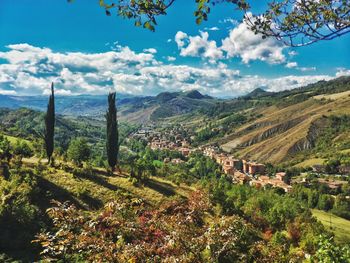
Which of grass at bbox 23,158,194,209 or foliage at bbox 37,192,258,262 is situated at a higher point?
foliage at bbox 37,192,258,262

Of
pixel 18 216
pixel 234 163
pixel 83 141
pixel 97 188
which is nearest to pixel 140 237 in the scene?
pixel 18 216

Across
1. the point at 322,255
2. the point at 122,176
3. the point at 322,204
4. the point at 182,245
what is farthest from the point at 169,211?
the point at 322,204

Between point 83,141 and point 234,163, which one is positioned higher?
point 83,141

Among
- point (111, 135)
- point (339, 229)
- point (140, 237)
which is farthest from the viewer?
point (339, 229)

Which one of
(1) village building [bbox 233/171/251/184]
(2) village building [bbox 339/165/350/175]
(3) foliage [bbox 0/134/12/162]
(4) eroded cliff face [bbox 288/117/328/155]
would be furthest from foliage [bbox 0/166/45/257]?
(4) eroded cliff face [bbox 288/117/328/155]

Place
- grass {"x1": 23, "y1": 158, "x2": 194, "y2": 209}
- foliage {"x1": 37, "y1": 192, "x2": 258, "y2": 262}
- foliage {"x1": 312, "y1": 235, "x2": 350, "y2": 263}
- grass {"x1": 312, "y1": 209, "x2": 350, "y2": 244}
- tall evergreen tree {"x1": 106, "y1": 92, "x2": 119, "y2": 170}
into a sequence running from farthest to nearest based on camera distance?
tall evergreen tree {"x1": 106, "y1": 92, "x2": 119, "y2": 170}
grass {"x1": 312, "y1": 209, "x2": 350, "y2": 244}
grass {"x1": 23, "y1": 158, "x2": 194, "y2": 209}
foliage {"x1": 37, "y1": 192, "x2": 258, "y2": 262}
foliage {"x1": 312, "y1": 235, "x2": 350, "y2": 263}

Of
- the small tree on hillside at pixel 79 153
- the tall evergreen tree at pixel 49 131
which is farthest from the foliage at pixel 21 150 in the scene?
the small tree on hillside at pixel 79 153

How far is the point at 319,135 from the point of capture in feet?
604

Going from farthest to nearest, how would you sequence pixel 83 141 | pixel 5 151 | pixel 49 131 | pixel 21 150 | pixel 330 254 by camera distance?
pixel 83 141 < pixel 21 150 < pixel 49 131 < pixel 5 151 < pixel 330 254

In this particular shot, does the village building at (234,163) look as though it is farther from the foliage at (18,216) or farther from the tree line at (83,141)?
the foliage at (18,216)

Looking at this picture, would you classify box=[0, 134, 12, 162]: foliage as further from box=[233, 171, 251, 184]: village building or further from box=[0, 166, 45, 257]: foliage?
box=[233, 171, 251, 184]: village building

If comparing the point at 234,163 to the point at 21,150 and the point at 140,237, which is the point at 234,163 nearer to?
the point at 21,150

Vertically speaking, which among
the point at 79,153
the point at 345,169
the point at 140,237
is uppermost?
the point at 140,237

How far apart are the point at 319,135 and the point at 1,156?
177834 millimetres
